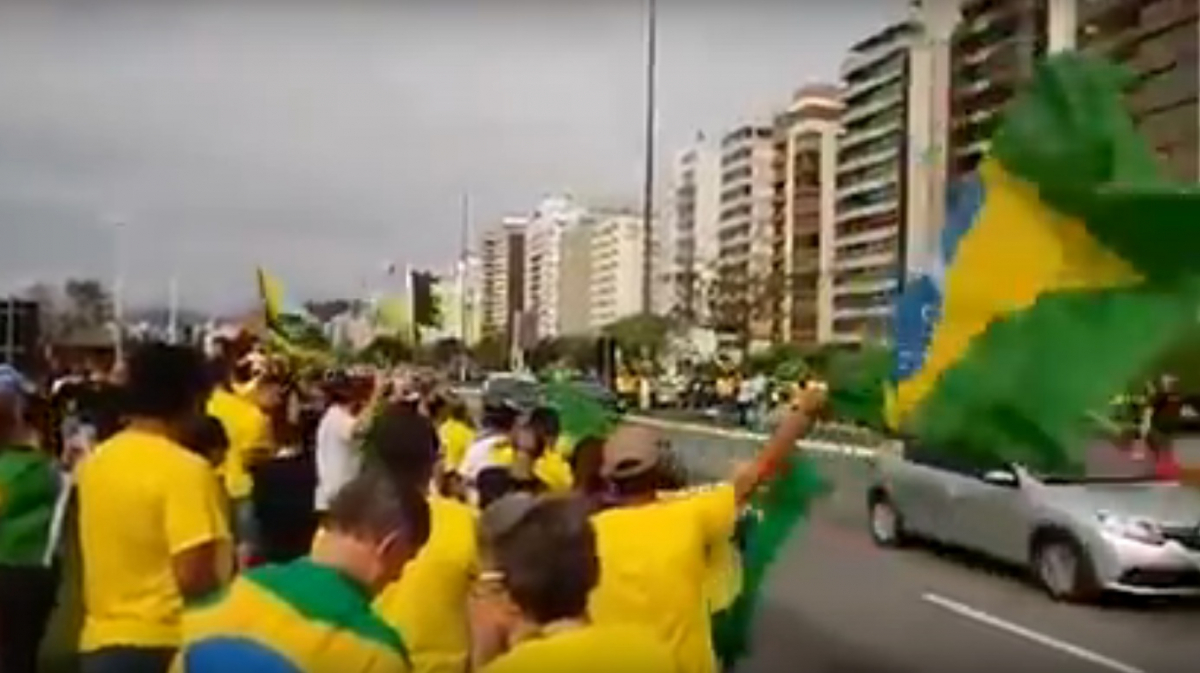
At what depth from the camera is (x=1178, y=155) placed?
131 inches

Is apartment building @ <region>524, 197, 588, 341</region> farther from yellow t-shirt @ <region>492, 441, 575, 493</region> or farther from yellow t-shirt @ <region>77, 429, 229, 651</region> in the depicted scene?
yellow t-shirt @ <region>77, 429, 229, 651</region>

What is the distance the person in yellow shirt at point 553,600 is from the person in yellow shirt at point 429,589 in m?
0.32

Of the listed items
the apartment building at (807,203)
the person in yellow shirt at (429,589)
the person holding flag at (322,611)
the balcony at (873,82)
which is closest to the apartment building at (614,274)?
the apartment building at (807,203)

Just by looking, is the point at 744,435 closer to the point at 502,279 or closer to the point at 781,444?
the point at 781,444

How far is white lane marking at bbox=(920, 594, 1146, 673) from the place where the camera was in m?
7.31

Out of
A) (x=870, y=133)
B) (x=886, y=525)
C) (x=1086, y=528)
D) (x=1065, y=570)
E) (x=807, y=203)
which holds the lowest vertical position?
(x=1065, y=570)

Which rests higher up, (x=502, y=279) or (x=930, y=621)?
(x=502, y=279)

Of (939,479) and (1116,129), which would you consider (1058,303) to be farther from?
(939,479)

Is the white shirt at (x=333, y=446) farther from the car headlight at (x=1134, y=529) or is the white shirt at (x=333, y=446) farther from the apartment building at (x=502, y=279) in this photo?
the car headlight at (x=1134, y=529)

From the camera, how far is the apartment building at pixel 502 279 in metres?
5.29

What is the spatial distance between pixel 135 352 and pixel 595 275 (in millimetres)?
4609

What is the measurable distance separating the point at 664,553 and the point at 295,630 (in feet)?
2.80

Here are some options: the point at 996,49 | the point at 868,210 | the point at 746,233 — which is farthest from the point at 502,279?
the point at 746,233

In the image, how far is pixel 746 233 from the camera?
37.4 feet
